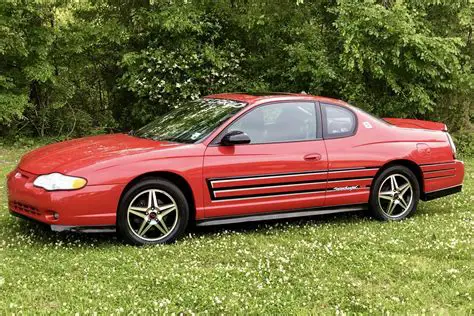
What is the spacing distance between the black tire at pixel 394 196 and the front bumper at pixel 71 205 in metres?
2.95

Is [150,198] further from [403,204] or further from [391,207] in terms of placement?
[403,204]

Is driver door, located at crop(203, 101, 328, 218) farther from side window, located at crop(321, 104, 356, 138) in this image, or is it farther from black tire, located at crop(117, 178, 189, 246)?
black tire, located at crop(117, 178, 189, 246)

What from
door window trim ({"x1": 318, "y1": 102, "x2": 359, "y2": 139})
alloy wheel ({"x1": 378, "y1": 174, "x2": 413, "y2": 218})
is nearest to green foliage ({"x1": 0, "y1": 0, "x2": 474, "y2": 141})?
door window trim ({"x1": 318, "y1": 102, "x2": 359, "y2": 139})

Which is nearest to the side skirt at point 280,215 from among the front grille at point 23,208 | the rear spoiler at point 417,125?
the rear spoiler at point 417,125

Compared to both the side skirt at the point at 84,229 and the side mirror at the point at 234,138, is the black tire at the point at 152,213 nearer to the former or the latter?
the side skirt at the point at 84,229

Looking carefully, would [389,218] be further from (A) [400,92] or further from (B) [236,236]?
(A) [400,92]

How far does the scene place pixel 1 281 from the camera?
14.1ft

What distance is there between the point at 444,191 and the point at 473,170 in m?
4.21

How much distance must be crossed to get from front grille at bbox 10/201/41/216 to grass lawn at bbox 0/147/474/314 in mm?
287

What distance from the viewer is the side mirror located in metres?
5.67

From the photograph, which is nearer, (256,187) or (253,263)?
(253,263)

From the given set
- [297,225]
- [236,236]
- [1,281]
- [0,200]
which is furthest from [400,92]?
[1,281]

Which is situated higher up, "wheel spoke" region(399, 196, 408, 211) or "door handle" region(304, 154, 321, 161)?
"door handle" region(304, 154, 321, 161)

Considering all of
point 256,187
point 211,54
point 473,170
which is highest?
point 211,54
